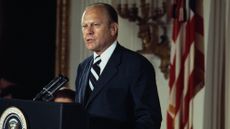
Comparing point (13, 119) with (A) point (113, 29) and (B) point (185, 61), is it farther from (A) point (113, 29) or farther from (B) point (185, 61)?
(B) point (185, 61)

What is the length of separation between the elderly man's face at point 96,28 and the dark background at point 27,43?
311cm

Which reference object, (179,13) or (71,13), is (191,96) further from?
(71,13)

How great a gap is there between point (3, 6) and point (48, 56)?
666 millimetres

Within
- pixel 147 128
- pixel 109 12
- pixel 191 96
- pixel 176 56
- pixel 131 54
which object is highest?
pixel 109 12

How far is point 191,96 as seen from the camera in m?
3.77

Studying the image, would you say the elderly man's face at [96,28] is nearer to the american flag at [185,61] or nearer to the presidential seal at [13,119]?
the presidential seal at [13,119]

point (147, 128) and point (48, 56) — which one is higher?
point (147, 128)

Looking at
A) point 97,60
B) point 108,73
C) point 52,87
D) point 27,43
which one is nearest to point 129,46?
point 27,43

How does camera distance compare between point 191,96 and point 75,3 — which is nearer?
point 191,96

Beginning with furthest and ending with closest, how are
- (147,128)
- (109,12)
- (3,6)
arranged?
(3,6)
(109,12)
(147,128)

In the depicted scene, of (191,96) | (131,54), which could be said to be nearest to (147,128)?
(131,54)

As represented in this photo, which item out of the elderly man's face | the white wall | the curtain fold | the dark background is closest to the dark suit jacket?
the elderly man's face

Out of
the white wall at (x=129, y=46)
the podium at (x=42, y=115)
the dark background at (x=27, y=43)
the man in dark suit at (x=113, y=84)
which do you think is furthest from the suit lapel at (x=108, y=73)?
the dark background at (x=27, y=43)

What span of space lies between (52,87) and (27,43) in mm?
3425
